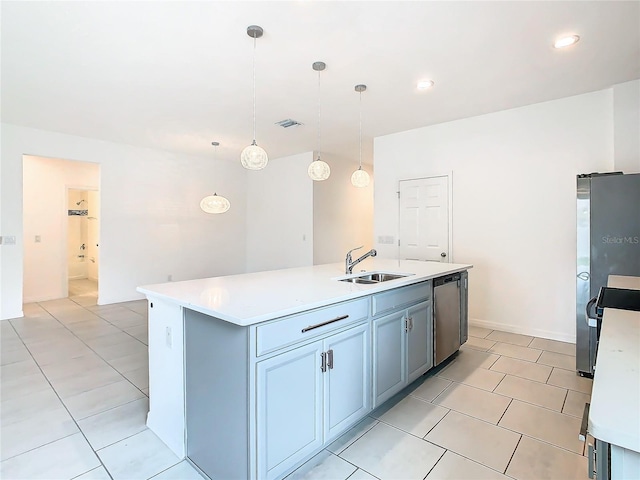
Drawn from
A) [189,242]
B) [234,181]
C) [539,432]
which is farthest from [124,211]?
[539,432]

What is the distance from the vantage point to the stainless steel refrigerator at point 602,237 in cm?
264

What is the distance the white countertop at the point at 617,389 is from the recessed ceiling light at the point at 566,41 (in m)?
2.45

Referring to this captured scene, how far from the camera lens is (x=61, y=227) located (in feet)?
20.6

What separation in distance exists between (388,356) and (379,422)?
0.42 m

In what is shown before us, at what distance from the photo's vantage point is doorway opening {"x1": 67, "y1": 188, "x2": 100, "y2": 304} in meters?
8.10

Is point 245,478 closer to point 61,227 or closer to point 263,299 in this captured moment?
point 263,299

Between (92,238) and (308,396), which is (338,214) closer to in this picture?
(308,396)

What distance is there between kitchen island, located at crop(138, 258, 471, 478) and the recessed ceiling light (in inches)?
89.3

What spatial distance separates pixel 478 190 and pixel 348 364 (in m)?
3.36

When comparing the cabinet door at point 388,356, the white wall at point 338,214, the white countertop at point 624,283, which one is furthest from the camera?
the white wall at point 338,214

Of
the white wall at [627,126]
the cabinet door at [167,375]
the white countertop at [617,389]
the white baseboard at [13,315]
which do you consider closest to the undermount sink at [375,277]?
the cabinet door at [167,375]

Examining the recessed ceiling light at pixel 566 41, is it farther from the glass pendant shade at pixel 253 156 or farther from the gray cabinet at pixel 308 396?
the gray cabinet at pixel 308 396

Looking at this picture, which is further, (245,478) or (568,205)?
(568,205)

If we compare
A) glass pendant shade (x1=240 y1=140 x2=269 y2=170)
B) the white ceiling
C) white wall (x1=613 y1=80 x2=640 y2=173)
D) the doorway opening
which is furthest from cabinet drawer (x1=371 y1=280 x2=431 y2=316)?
the doorway opening
